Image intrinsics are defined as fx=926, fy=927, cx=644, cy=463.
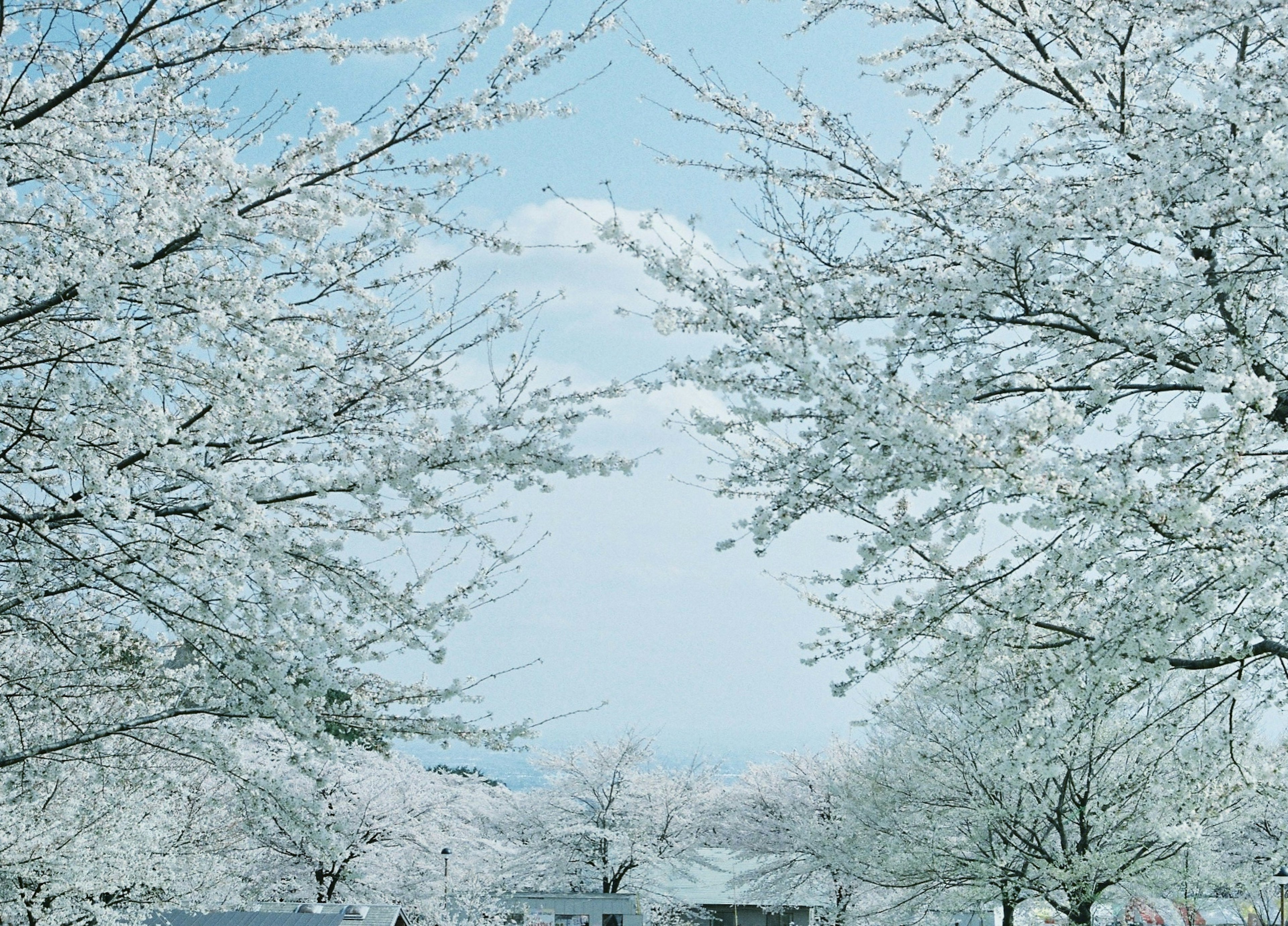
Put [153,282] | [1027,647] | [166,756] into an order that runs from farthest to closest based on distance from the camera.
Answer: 1. [166,756]
2. [1027,647]
3. [153,282]

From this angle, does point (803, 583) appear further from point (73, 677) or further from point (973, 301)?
point (73, 677)

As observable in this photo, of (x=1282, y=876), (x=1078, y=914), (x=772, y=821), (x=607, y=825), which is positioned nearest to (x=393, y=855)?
(x=607, y=825)

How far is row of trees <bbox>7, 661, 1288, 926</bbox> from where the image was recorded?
5551 millimetres

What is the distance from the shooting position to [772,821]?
2588 centimetres

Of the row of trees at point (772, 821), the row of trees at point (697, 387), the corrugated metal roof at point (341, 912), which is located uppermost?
the row of trees at point (697, 387)

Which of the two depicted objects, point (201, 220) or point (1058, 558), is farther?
point (1058, 558)

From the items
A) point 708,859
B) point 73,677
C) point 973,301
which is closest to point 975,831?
point 973,301

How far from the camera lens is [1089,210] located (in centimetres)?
418

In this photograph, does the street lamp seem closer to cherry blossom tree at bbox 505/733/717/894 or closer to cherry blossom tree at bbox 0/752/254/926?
cherry blossom tree at bbox 0/752/254/926

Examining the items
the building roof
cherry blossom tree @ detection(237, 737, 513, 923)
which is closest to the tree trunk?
the building roof

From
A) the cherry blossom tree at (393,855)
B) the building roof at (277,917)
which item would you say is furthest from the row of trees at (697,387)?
the cherry blossom tree at (393,855)

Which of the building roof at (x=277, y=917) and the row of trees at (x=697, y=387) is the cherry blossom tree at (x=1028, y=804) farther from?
the building roof at (x=277, y=917)

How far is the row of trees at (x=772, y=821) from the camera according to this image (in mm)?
5551

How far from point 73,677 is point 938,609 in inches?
211
